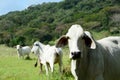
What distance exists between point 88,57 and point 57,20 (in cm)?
10607

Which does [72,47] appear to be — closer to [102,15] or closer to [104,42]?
[104,42]

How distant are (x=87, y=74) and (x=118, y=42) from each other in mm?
1583

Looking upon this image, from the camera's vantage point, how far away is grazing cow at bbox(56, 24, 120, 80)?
21.4 ft

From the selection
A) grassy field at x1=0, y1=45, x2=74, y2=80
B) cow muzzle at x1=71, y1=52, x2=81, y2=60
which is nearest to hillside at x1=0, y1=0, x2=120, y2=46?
grassy field at x1=0, y1=45, x2=74, y2=80

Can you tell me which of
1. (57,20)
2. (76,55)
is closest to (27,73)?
(76,55)

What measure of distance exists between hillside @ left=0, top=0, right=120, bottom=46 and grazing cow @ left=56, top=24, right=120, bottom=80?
57143 millimetres

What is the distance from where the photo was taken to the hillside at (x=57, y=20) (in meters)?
80.9

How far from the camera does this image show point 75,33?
6.64 m

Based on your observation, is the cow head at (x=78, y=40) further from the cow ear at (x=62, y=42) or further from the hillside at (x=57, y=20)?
the hillside at (x=57, y=20)

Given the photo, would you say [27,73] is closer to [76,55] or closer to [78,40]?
[78,40]

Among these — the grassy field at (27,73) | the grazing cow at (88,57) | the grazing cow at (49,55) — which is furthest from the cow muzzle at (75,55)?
the grazing cow at (49,55)

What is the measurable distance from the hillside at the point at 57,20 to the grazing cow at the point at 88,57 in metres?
57.1

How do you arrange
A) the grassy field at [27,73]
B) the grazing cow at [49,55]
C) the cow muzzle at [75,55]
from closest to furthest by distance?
the cow muzzle at [75,55] < the grassy field at [27,73] < the grazing cow at [49,55]

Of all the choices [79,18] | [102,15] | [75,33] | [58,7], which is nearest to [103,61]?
[75,33]
